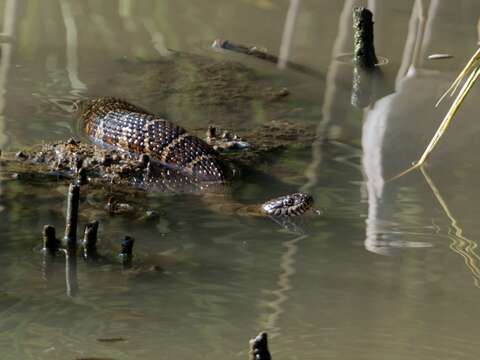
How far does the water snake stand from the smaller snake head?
855 mm

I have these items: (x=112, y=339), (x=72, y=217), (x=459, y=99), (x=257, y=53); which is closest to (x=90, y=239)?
(x=72, y=217)

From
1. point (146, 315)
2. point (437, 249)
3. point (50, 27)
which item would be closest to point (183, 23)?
point (50, 27)

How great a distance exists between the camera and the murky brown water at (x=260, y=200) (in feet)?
17.0

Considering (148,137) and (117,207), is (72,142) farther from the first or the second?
(117,207)

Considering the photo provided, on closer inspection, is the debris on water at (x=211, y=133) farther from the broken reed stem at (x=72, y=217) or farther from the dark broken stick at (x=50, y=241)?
the dark broken stick at (x=50, y=241)

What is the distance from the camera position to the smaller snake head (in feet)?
22.6

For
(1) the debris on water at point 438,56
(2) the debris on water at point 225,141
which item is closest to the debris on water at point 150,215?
(2) the debris on water at point 225,141

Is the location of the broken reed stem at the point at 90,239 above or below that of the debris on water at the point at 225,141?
below

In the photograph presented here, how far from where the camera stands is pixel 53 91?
941 cm

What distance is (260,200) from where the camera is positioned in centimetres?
736

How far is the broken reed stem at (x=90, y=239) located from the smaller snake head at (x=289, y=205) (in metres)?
1.34

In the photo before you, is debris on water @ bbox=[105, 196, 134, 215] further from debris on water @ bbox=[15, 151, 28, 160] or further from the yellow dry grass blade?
the yellow dry grass blade

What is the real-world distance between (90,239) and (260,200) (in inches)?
65.2

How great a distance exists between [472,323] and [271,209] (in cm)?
190
